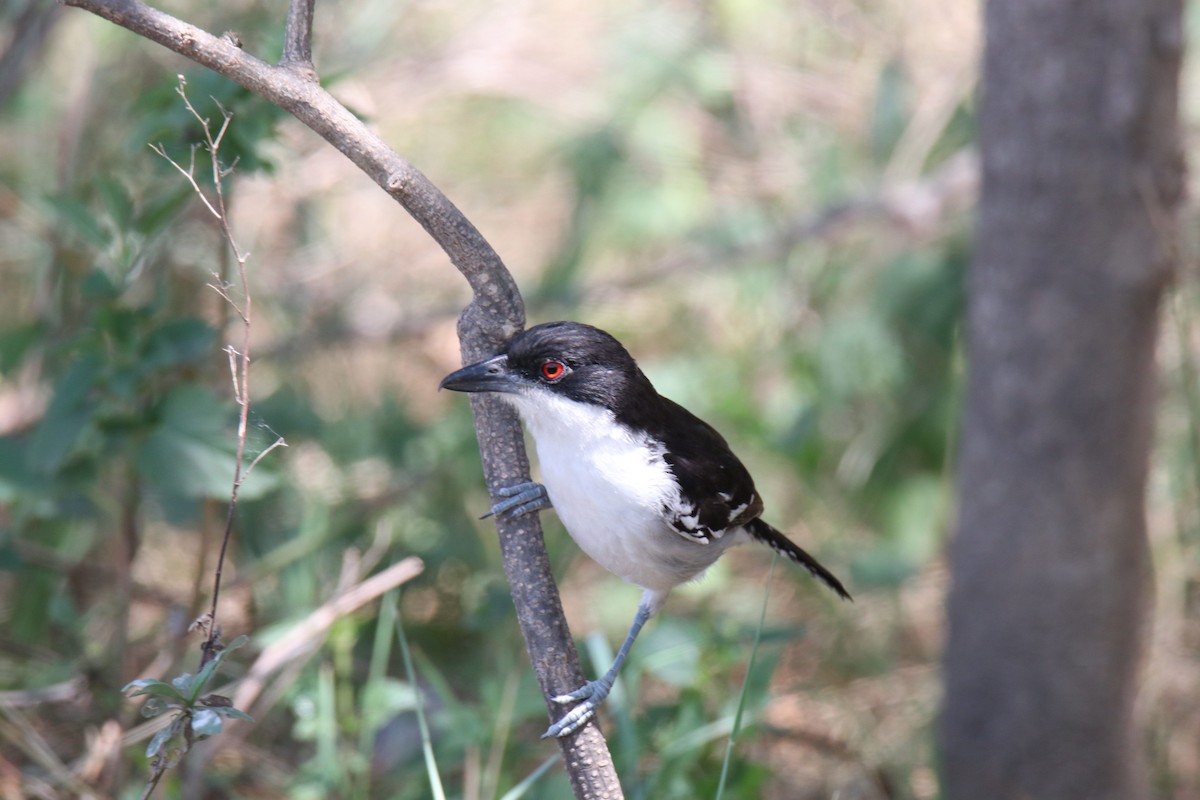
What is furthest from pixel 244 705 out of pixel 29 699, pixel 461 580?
pixel 461 580

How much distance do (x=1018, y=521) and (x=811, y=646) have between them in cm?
176

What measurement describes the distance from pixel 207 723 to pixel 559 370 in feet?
3.48

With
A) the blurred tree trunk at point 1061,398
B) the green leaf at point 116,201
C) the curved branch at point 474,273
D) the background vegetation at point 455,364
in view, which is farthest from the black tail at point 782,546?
the green leaf at point 116,201

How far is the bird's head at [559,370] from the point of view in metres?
2.33

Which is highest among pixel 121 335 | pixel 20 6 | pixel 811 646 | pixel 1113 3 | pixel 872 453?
pixel 20 6

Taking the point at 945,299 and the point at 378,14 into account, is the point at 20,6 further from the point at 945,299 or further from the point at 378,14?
the point at 945,299

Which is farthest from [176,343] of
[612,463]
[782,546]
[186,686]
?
[782,546]

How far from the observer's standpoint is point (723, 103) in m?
6.81

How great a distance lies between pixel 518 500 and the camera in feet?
7.50

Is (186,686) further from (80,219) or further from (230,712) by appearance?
(80,219)

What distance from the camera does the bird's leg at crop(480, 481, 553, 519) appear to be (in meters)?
2.20

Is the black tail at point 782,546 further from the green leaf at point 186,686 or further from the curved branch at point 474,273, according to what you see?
the green leaf at point 186,686

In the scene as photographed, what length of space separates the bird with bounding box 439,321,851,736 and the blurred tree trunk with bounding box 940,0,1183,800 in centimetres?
175

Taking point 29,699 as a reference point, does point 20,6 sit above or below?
above
